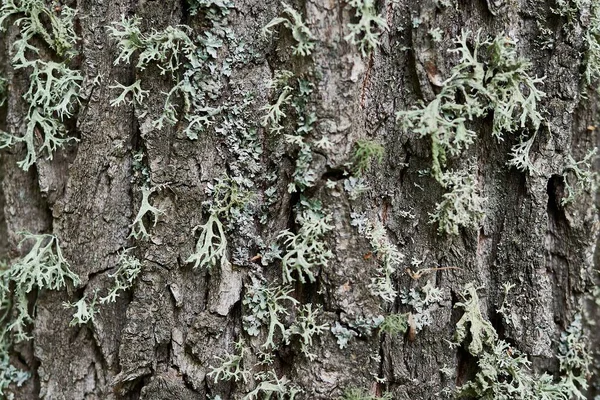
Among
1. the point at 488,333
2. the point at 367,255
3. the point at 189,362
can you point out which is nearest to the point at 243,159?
the point at 367,255

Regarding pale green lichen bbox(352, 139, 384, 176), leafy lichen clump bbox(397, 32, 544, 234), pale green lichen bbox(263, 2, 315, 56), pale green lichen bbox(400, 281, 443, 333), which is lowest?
pale green lichen bbox(400, 281, 443, 333)

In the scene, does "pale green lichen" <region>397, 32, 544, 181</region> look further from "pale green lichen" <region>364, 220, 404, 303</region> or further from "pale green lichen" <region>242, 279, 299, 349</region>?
"pale green lichen" <region>242, 279, 299, 349</region>

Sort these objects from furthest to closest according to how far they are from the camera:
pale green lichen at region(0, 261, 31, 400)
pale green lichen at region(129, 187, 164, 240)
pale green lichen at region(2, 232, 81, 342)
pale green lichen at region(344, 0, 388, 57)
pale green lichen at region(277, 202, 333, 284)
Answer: pale green lichen at region(0, 261, 31, 400) < pale green lichen at region(2, 232, 81, 342) < pale green lichen at region(129, 187, 164, 240) < pale green lichen at region(277, 202, 333, 284) < pale green lichen at region(344, 0, 388, 57)

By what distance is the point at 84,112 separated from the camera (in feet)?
6.16

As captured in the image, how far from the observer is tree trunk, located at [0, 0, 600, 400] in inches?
66.6

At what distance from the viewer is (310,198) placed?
171 centimetres

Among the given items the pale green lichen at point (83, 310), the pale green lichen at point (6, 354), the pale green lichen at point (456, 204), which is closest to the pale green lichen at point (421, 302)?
the pale green lichen at point (456, 204)

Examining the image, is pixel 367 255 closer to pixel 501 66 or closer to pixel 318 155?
pixel 318 155

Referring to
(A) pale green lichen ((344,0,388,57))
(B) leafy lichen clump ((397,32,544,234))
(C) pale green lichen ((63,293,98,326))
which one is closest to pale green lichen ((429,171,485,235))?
(B) leafy lichen clump ((397,32,544,234))

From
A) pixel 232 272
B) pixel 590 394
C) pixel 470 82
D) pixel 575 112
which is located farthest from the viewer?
pixel 590 394

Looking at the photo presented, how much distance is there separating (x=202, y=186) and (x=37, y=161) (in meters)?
0.70

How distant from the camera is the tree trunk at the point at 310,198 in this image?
169 cm

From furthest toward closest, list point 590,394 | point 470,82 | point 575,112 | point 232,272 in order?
point 590,394, point 575,112, point 232,272, point 470,82

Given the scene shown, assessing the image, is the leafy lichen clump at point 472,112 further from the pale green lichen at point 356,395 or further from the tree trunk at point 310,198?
the pale green lichen at point 356,395
